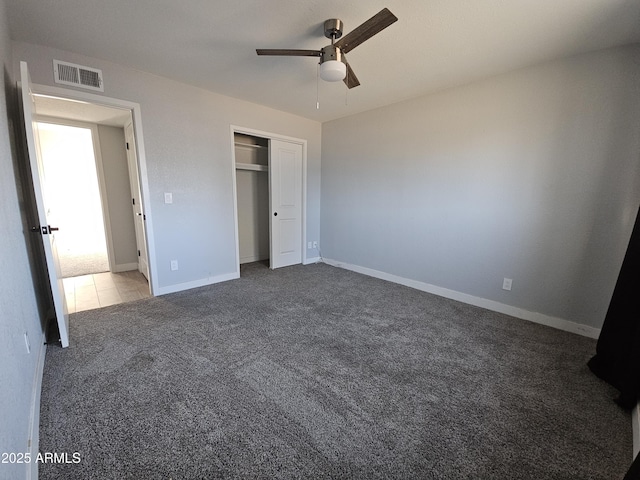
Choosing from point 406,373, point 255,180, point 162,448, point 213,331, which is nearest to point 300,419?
point 162,448

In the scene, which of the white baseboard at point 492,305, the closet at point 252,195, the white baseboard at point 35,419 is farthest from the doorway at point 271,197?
the white baseboard at point 35,419

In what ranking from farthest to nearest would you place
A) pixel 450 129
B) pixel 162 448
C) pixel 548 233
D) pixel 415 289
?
pixel 415 289, pixel 450 129, pixel 548 233, pixel 162 448

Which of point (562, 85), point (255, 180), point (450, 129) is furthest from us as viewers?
point (255, 180)

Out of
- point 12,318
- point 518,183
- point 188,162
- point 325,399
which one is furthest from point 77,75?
point 518,183

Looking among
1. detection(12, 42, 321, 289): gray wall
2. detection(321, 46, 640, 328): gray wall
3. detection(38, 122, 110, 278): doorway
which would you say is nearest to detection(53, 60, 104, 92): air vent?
detection(12, 42, 321, 289): gray wall

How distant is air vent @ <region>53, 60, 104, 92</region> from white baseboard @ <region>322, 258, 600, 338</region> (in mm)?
3916

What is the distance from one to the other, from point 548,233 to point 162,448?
11.4 ft

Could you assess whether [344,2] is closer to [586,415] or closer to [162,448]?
[162,448]

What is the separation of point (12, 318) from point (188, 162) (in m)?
2.39

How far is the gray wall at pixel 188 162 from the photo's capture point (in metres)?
2.89

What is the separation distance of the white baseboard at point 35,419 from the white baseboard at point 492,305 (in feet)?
11.8

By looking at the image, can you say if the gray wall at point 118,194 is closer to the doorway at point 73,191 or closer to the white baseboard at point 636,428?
the doorway at point 73,191

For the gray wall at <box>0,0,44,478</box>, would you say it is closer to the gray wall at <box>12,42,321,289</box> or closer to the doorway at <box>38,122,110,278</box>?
the gray wall at <box>12,42,321,289</box>

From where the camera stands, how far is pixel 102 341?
2.21 metres
